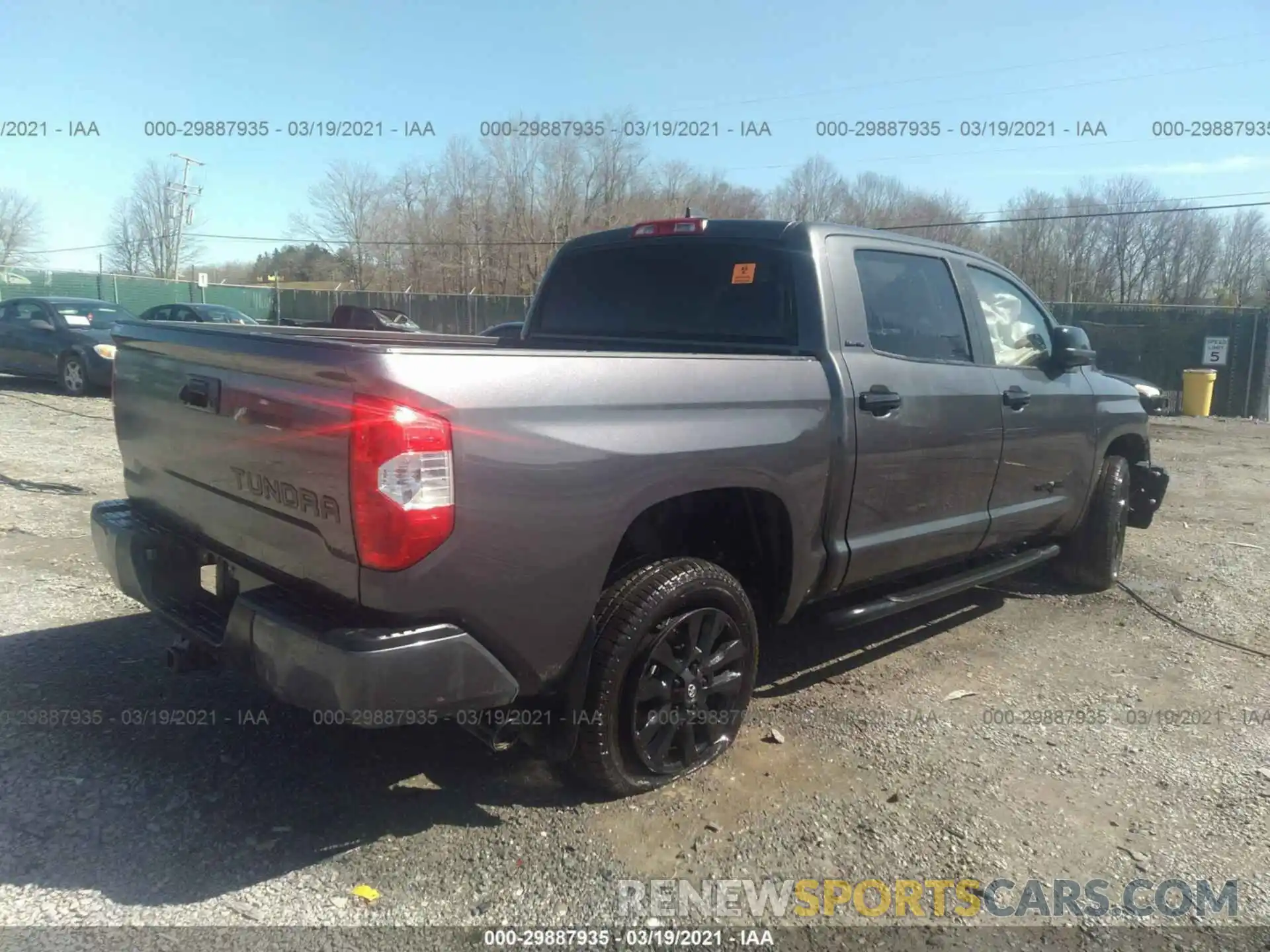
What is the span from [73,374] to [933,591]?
44.0 ft

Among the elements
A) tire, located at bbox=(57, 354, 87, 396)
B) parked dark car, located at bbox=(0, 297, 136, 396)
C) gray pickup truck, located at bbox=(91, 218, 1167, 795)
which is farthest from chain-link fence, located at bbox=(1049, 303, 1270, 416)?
tire, located at bbox=(57, 354, 87, 396)

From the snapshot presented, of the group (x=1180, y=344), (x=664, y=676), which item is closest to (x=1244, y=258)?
(x=1180, y=344)

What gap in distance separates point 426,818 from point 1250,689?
151 inches

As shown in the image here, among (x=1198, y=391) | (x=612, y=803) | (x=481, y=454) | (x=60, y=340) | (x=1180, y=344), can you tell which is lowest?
(x=612, y=803)

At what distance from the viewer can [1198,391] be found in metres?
18.9

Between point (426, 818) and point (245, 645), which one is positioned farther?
point (426, 818)

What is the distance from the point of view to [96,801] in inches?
119

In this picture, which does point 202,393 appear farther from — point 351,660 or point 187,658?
point 351,660

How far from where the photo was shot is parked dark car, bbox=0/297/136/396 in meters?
13.4

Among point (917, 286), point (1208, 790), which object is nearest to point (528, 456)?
point (917, 286)

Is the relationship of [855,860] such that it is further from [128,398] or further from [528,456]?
[128,398]

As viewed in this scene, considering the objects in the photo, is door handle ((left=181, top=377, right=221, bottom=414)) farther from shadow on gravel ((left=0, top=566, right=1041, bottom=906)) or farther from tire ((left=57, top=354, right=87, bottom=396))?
tire ((left=57, top=354, right=87, bottom=396))

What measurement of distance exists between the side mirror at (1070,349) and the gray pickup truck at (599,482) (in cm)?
2

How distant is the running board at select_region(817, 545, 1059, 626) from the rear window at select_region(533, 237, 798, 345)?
3.66ft
